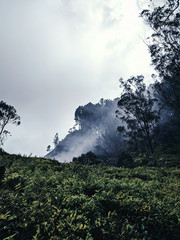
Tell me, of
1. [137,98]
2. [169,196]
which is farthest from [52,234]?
[137,98]

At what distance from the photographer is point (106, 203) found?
367cm

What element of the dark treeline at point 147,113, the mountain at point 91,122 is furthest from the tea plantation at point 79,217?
the mountain at point 91,122

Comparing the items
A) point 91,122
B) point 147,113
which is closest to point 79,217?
point 147,113

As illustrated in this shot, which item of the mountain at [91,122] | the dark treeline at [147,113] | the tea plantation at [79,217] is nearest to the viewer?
the tea plantation at [79,217]

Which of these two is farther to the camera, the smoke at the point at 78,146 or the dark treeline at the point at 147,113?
the smoke at the point at 78,146

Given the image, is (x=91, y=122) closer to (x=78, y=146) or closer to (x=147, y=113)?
(x=78, y=146)

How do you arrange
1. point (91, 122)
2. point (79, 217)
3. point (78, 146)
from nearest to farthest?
point (79, 217) < point (91, 122) < point (78, 146)

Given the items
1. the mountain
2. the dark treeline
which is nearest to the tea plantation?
the dark treeline

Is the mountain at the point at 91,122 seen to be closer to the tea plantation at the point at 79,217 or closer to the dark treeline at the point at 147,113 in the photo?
the dark treeline at the point at 147,113

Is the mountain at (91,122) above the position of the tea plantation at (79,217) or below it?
above

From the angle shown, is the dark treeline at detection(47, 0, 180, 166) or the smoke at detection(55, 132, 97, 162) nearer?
the dark treeline at detection(47, 0, 180, 166)

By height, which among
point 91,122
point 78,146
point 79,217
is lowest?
point 79,217

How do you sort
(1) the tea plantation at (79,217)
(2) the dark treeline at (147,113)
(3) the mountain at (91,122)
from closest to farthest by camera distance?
1. (1) the tea plantation at (79,217)
2. (2) the dark treeline at (147,113)
3. (3) the mountain at (91,122)

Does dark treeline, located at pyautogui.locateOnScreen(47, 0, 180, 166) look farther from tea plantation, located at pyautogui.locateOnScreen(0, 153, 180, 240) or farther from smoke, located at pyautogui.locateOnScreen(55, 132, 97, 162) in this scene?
tea plantation, located at pyautogui.locateOnScreen(0, 153, 180, 240)
